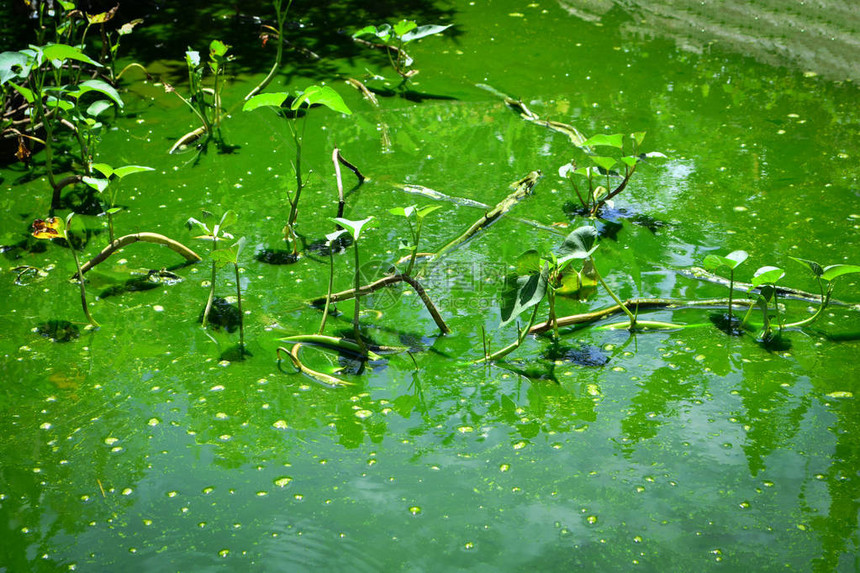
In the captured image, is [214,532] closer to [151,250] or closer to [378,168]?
[151,250]

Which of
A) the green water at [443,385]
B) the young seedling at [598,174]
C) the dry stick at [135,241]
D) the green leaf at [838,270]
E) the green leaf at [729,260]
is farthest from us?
the young seedling at [598,174]

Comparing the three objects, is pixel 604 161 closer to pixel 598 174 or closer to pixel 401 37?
pixel 598 174

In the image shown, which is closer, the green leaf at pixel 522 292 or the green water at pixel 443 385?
the green water at pixel 443 385

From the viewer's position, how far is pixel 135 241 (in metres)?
2.52

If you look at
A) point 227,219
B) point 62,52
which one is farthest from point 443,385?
point 62,52

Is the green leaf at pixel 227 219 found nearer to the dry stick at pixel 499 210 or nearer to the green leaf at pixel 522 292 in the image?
the dry stick at pixel 499 210

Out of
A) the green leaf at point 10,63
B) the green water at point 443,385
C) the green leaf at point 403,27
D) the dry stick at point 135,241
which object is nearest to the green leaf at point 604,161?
the green water at point 443,385

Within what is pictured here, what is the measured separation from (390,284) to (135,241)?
823 mm

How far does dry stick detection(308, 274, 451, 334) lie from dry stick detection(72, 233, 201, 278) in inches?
18.6

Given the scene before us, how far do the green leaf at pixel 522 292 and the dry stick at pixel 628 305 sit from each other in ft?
0.53

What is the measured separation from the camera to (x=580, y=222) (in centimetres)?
271

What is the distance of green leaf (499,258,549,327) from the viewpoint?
2.02 meters

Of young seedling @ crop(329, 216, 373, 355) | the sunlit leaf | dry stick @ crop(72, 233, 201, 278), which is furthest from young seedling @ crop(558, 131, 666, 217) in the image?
the sunlit leaf

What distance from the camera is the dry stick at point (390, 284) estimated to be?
2156 mm
